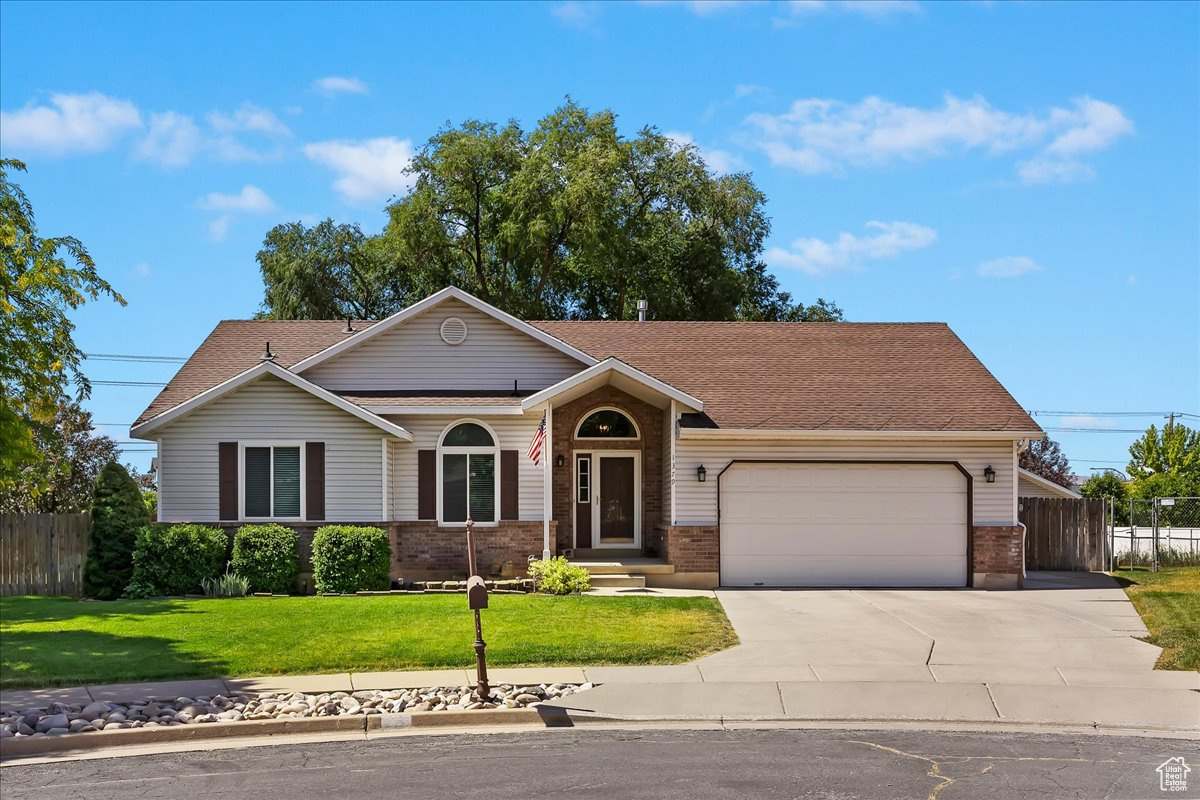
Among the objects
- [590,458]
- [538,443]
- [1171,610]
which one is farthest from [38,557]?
[1171,610]

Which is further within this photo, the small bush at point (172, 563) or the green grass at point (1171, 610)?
the small bush at point (172, 563)

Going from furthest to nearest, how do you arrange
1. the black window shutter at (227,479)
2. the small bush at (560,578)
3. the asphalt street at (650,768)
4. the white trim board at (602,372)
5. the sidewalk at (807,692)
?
the black window shutter at (227,479), the white trim board at (602,372), the small bush at (560,578), the sidewalk at (807,692), the asphalt street at (650,768)

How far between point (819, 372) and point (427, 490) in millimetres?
8897

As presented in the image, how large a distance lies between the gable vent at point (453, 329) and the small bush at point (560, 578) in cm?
574

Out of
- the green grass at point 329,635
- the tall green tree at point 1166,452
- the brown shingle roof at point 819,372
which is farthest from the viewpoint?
the tall green tree at point 1166,452

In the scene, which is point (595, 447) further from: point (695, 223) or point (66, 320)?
point (695, 223)

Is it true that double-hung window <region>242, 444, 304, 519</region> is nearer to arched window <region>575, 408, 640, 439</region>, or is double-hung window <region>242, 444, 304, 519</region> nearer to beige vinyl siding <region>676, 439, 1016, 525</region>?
arched window <region>575, 408, 640, 439</region>

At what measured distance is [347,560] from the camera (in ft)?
70.2

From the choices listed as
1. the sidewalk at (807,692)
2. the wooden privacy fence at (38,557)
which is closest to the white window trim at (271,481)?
the wooden privacy fence at (38,557)

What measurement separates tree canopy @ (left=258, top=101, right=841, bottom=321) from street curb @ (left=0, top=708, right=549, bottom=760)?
3036 centimetres

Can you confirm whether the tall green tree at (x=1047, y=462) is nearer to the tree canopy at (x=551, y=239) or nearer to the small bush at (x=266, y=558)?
the tree canopy at (x=551, y=239)

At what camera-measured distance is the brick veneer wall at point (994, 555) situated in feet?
76.3

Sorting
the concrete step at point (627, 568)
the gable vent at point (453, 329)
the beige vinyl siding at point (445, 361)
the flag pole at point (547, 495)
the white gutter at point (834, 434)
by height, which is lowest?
the concrete step at point (627, 568)

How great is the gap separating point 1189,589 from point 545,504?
12.3m
